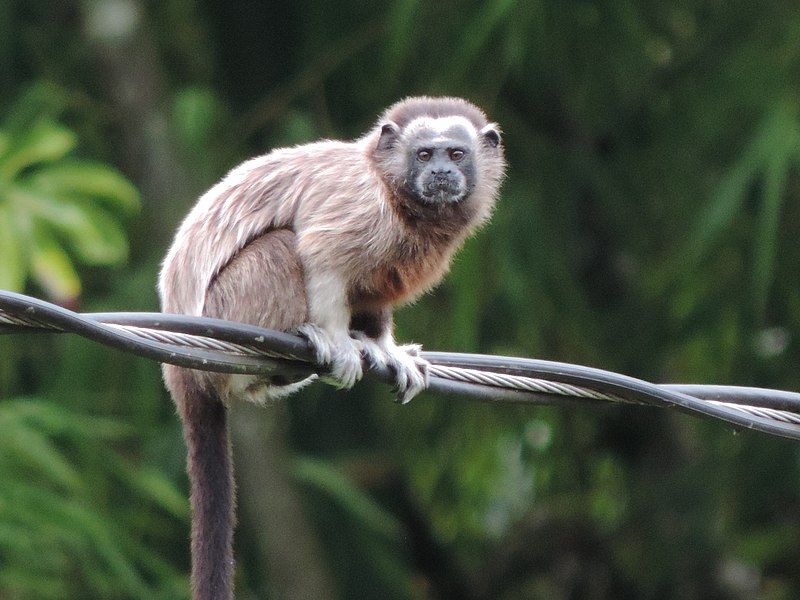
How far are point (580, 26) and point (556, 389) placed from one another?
457 cm

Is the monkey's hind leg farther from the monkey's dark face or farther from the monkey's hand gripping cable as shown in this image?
the monkey's dark face

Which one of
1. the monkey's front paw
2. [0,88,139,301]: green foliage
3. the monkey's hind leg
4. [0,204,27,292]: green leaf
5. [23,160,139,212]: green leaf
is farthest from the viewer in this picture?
[23,160,139,212]: green leaf

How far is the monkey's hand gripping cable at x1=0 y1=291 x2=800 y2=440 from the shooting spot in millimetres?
3092

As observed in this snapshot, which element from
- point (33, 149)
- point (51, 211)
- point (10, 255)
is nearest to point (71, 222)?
point (51, 211)

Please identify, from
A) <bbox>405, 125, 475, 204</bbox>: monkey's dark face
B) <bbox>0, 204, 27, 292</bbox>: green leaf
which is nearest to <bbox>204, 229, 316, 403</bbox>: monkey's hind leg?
<bbox>405, 125, 475, 204</bbox>: monkey's dark face

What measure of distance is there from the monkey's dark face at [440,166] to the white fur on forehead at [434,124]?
0.04ft

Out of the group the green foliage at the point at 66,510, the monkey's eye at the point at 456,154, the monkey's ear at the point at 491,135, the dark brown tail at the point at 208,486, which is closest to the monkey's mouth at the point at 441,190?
the monkey's eye at the point at 456,154

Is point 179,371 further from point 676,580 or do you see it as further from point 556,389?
point 676,580

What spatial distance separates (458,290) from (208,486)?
320 cm

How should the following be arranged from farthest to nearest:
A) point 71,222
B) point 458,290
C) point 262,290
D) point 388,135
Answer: point 458,290
point 71,222
point 388,135
point 262,290

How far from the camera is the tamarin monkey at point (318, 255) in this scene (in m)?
4.08

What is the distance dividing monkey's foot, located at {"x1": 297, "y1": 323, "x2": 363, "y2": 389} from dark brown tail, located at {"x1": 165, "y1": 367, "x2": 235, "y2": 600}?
0.45 meters

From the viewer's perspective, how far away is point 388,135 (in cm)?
453

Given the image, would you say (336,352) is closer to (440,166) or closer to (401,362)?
(401,362)
